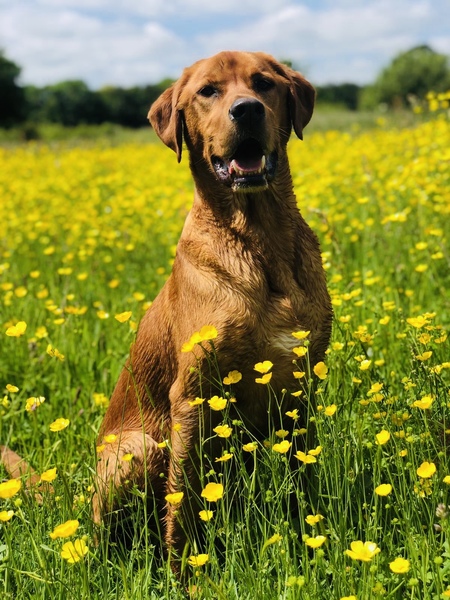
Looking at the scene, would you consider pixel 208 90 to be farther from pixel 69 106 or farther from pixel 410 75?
pixel 69 106

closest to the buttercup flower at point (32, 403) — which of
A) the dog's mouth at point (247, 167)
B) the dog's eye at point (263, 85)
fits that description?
the dog's mouth at point (247, 167)

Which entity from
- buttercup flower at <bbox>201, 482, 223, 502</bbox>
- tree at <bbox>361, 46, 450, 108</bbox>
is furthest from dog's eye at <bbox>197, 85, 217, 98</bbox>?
tree at <bbox>361, 46, 450, 108</bbox>

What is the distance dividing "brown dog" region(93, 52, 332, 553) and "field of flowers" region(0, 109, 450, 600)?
104 mm

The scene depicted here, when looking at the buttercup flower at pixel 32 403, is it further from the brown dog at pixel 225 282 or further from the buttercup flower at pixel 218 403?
the buttercup flower at pixel 218 403

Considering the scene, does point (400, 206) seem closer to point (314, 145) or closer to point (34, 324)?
point (34, 324)

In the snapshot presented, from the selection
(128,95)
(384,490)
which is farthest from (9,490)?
(128,95)

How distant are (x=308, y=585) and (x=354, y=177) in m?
5.65

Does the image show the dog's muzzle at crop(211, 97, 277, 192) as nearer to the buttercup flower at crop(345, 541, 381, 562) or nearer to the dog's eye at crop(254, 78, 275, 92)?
the dog's eye at crop(254, 78, 275, 92)

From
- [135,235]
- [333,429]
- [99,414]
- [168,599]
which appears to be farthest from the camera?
[135,235]

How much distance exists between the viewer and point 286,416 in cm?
239

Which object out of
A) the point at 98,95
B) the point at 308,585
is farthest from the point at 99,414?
the point at 98,95

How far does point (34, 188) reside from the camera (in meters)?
8.29

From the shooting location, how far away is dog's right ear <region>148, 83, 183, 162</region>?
9.02 ft

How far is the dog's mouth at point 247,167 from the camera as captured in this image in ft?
8.11
